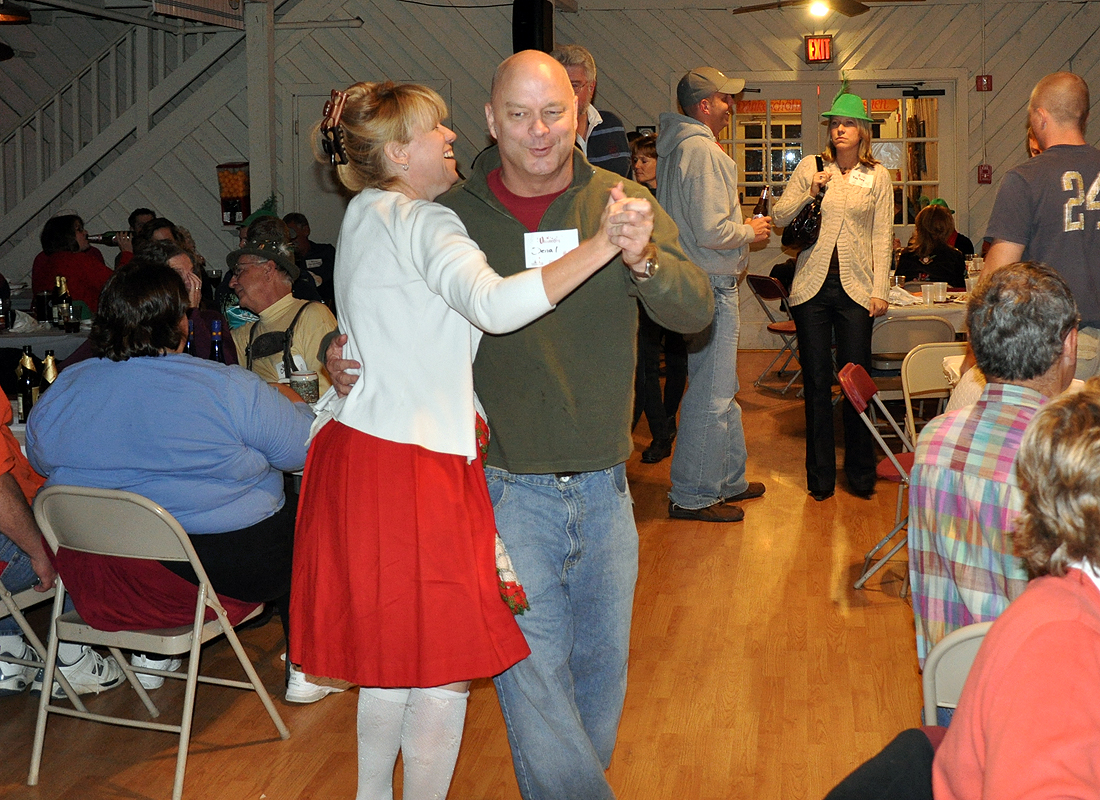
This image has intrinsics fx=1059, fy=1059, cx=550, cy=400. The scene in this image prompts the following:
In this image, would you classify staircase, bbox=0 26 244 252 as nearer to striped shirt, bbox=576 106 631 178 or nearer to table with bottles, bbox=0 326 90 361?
table with bottles, bbox=0 326 90 361

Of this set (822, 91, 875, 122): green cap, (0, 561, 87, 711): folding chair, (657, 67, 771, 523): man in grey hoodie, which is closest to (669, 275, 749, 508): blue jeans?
(657, 67, 771, 523): man in grey hoodie

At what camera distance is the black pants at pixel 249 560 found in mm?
2965

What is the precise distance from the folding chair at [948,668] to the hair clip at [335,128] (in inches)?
53.5

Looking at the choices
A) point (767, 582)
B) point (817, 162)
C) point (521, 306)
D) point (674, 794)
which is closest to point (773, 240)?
point (817, 162)

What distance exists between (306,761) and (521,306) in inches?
73.4

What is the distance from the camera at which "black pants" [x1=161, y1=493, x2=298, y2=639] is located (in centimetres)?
296

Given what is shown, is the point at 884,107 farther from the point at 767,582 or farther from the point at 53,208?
the point at 53,208

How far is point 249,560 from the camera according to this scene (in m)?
3.03

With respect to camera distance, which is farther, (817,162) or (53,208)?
(53,208)

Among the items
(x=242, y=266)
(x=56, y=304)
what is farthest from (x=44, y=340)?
(x=242, y=266)

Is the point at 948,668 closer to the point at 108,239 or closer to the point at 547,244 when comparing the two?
the point at 547,244

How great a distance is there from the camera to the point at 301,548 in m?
2.11

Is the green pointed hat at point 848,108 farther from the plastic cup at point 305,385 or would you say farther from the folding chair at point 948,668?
the folding chair at point 948,668

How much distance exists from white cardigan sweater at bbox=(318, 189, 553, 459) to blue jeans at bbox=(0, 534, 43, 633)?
6.26ft
